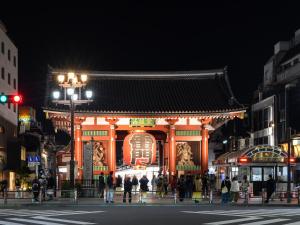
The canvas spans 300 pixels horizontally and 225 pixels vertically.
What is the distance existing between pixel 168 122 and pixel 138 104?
263cm

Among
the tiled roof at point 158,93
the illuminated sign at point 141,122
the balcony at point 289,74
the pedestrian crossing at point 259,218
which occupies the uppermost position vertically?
the balcony at point 289,74

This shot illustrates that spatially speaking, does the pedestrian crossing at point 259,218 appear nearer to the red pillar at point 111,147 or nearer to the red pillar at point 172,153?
the red pillar at point 172,153

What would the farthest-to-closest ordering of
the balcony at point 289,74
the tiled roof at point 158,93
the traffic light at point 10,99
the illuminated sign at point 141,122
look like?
1. the balcony at point 289,74
2. the illuminated sign at point 141,122
3. the tiled roof at point 158,93
4. the traffic light at point 10,99

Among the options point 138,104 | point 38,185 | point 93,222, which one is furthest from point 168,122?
point 93,222

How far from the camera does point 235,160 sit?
43.5 metres

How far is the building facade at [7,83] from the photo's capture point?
180 ft

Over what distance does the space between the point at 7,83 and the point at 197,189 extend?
2583 centimetres

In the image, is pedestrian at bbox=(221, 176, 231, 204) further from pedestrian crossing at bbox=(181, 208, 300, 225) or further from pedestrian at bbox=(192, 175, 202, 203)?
pedestrian crossing at bbox=(181, 208, 300, 225)

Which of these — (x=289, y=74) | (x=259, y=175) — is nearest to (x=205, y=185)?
(x=259, y=175)

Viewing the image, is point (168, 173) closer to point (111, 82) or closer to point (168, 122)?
point (168, 122)

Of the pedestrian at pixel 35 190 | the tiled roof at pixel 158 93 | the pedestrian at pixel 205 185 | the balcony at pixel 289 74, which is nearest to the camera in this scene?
the pedestrian at pixel 35 190

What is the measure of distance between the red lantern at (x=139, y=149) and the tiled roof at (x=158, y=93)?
5.56 feet

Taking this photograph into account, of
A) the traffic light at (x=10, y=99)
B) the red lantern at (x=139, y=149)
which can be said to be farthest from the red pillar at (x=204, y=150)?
the traffic light at (x=10, y=99)

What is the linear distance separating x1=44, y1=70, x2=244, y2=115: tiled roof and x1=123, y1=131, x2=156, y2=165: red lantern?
1696mm
